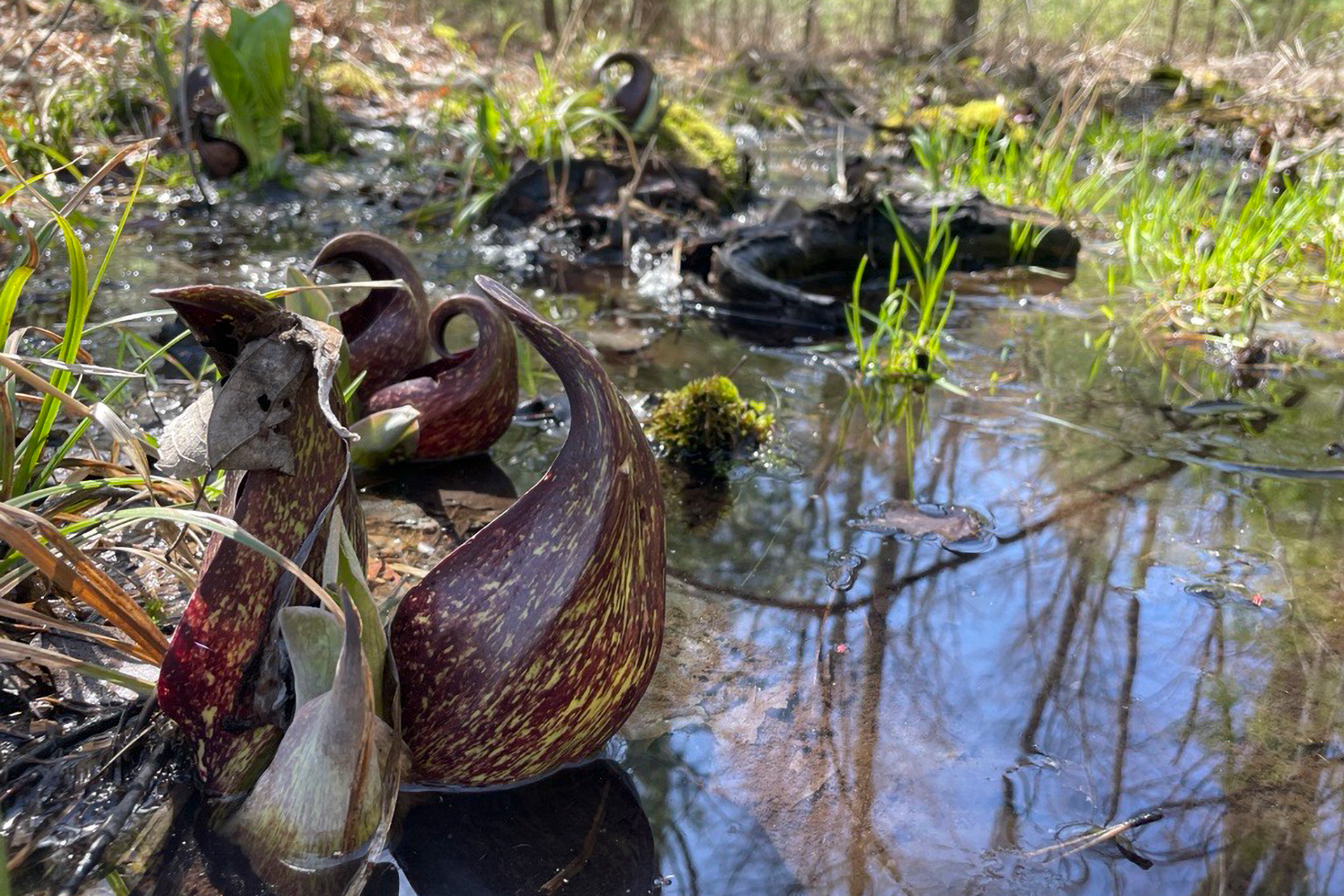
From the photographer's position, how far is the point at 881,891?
1765 mm

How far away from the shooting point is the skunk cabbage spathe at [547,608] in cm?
170

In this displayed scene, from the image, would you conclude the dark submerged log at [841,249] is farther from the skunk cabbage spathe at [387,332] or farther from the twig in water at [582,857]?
the twig in water at [582,857]

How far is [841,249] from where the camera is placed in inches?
230

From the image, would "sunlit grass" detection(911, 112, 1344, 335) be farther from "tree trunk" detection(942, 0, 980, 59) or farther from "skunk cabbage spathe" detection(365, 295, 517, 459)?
"tree trunk" detection(942, 0, 980, 59)

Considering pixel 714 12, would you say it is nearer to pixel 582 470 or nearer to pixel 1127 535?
pixel 1127 535

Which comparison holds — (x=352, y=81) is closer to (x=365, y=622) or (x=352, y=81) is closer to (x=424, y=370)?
(x=424, y=370)

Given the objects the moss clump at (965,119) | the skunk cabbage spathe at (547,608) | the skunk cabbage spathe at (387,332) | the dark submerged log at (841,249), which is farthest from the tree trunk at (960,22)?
the skunk cabbage spathe at (547,608)

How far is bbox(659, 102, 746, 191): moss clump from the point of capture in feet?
24.6

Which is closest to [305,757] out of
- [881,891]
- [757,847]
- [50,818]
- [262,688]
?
[262,688]

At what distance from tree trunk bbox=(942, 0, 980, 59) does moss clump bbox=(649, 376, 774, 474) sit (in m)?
13.8

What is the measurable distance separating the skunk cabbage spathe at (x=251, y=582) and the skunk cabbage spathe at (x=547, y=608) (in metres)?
0.22

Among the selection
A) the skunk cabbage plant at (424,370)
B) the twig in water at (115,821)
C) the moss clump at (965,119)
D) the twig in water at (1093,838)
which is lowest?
the moss clump at (965,119)

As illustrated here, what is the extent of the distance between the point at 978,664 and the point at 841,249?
383 centimetres

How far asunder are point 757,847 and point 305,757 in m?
0.83
